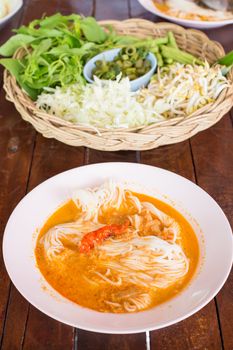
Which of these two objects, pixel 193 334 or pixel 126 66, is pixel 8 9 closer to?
pixel 126 66

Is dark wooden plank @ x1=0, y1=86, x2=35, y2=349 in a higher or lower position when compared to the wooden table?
lower

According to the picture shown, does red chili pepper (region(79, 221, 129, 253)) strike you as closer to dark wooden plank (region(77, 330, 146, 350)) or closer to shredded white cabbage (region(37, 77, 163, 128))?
dark wooden plank (region(77, 330, 146, 350))

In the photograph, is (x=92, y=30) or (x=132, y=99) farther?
(x=92, y=30)

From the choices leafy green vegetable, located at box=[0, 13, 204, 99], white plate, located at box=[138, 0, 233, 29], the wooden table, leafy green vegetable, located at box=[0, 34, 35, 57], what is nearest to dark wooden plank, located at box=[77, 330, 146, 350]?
the wooden table

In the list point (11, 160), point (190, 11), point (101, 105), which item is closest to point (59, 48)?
point (101, 105)

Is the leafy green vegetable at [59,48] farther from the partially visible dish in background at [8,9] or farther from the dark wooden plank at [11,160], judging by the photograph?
the partially visible dish in background at [8,9]

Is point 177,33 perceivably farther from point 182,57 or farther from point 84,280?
point 84,280

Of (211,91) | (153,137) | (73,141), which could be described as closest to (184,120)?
(153,137)
